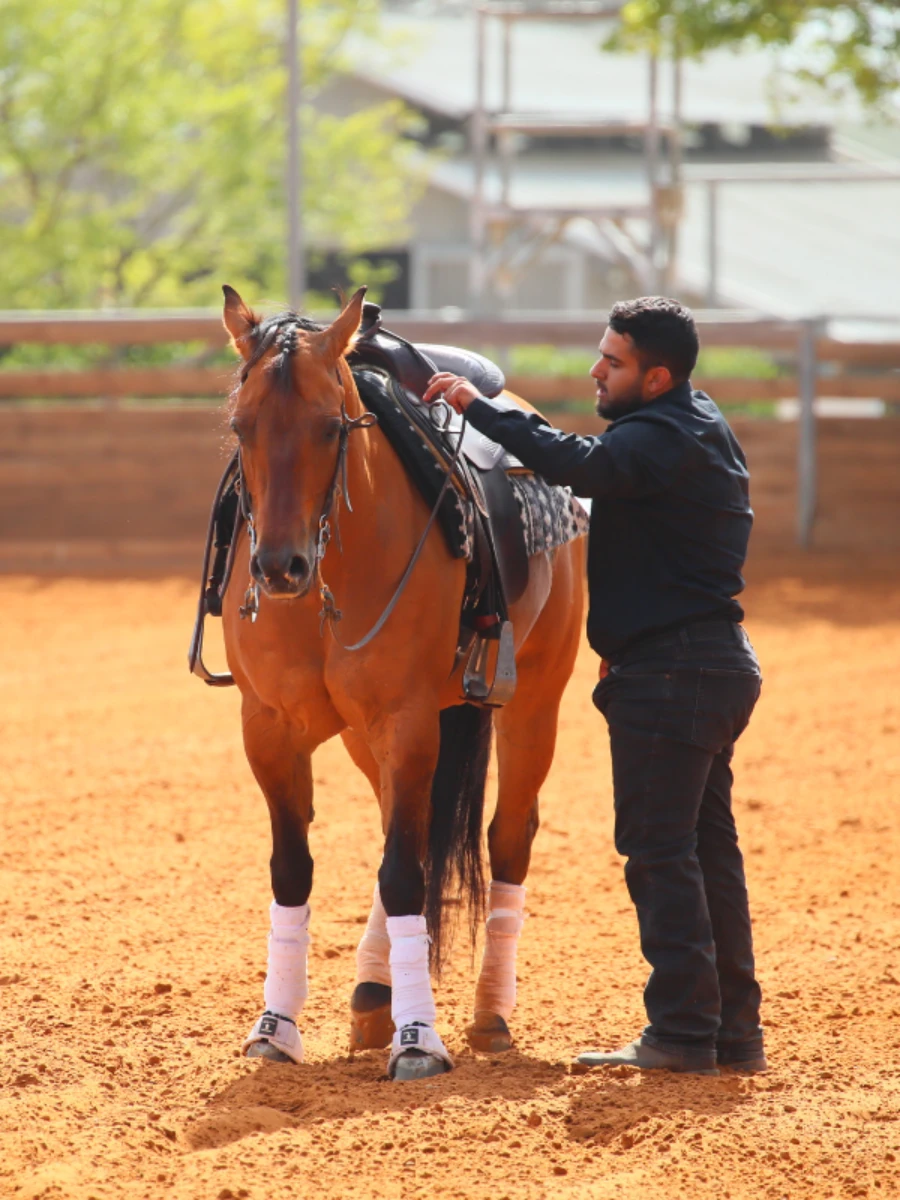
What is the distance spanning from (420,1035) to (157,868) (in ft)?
7.40

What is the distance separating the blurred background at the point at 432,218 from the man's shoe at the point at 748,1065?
10.0 m

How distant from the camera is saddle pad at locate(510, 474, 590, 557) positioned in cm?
454

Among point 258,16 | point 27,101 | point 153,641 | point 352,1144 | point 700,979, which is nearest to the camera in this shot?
point 352,1144

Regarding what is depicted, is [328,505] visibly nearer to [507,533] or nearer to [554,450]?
[554,450]

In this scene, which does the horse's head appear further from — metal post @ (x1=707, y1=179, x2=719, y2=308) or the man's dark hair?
metal post @ (x1=707, y1=179, x2=719, y2=308)

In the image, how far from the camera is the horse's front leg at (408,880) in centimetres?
377

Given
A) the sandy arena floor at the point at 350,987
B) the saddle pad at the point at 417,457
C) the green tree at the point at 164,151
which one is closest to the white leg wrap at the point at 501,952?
the sandy arena floor at the point at 350,987

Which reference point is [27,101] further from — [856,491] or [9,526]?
[856,491]

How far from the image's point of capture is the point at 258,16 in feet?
68.8

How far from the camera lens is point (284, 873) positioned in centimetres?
402

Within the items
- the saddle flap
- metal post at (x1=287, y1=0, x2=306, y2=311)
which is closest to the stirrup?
the saddle flap

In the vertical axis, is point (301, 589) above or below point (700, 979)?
above

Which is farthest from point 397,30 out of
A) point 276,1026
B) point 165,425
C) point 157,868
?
point 276,1026

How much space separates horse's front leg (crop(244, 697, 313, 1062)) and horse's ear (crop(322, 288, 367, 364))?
0.96 meters
